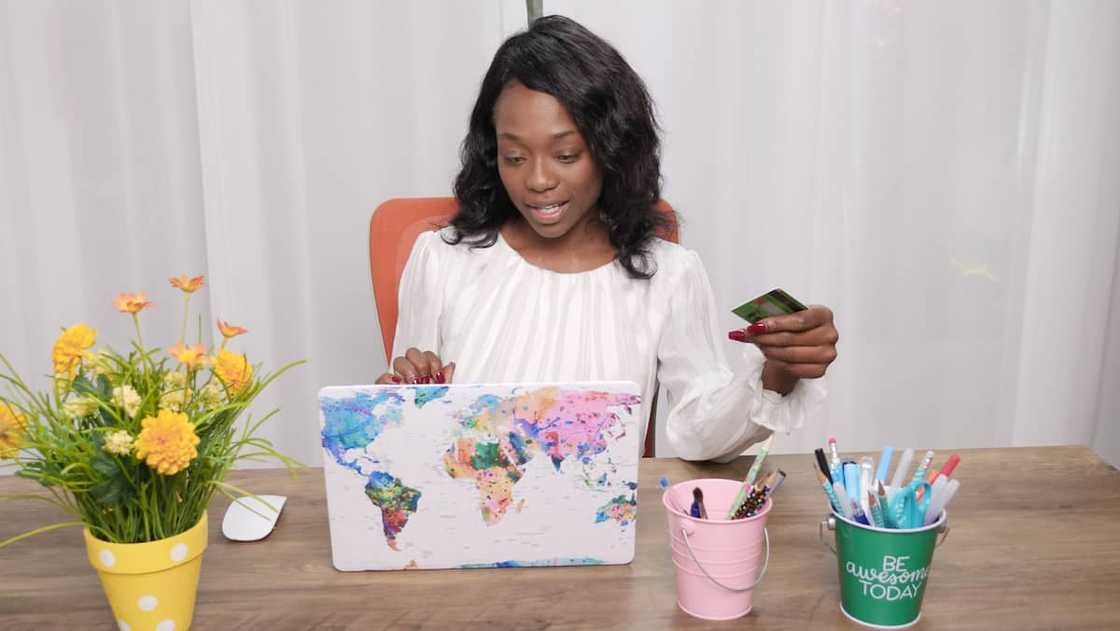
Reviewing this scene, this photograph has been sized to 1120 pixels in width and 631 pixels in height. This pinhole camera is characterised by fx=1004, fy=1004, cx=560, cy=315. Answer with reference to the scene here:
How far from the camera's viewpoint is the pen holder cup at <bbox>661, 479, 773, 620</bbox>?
2.93 ft

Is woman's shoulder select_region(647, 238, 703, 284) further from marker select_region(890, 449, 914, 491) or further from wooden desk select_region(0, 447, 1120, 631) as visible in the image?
marker select_region(890, 449, 914, 491)

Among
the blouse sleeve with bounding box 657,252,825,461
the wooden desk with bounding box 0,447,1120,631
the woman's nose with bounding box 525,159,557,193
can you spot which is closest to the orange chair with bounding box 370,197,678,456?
the blouse sleeve with bounding box 657,252,825,461

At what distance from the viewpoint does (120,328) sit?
2.53m

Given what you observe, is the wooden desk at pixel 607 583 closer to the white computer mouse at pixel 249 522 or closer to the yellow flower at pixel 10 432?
the white computer mouse at pixel 249 522

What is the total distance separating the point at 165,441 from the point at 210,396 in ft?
0.26

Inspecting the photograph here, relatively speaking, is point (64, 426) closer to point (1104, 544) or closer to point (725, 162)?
point (1104, 544)

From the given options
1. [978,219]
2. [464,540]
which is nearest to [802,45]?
[978,219]

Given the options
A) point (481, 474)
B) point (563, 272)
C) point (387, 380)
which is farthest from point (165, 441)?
point (563, 272)

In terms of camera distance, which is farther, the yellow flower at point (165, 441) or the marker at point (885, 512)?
the marker at point (885, 512)

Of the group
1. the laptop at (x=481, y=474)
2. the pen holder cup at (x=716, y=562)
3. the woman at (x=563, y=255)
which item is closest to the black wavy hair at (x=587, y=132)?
the woman at (x=563, y=255)

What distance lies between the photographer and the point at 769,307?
3.59ft

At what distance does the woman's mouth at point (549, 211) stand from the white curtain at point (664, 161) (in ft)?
3.22

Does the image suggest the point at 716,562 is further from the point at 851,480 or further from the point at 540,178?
the point at 540,178

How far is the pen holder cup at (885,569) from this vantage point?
87 cm
